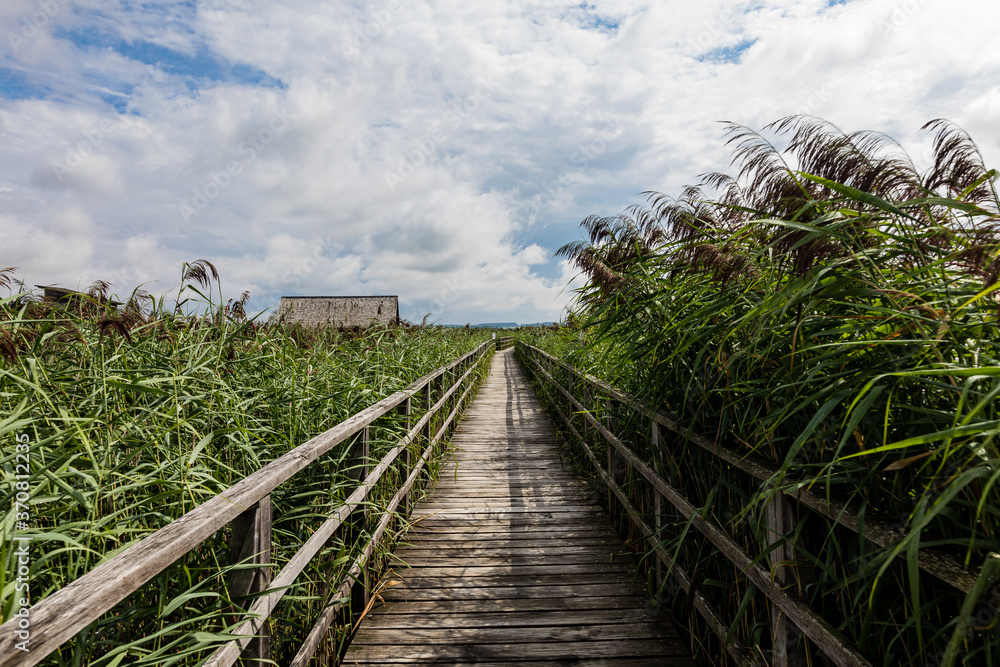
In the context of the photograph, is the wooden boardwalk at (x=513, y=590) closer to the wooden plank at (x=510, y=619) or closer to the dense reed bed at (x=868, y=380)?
the wooden plank at (x=510, y=619)

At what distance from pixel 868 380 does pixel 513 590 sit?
250cm

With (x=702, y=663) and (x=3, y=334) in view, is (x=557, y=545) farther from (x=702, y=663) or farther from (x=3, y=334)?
(x=3, y=334)

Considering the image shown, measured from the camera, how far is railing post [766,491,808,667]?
1512 mm

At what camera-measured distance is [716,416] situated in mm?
2029

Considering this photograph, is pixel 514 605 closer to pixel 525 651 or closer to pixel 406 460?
pixel 525 651

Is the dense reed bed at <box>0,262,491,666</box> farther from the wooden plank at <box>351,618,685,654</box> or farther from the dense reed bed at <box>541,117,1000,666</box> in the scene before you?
the dense reed bed at <box>541,117,1000,666</box>

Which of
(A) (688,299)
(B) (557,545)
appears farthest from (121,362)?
(B) (557,545)

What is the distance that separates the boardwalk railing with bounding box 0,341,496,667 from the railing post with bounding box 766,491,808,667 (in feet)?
5.54

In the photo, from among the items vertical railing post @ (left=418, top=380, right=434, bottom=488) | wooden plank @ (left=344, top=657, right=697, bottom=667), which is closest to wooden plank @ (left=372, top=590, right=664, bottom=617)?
wooden plank @ (left=344, top=657, right=697, bottom=667)

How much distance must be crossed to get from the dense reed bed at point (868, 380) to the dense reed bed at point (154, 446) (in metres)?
1.76

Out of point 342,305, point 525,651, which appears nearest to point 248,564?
point 525,651

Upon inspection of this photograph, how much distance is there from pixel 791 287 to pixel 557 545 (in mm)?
2941

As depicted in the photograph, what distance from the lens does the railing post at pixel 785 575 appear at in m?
1.51

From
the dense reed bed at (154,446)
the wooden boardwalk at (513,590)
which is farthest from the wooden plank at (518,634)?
the dense reed bed at (154,446)
